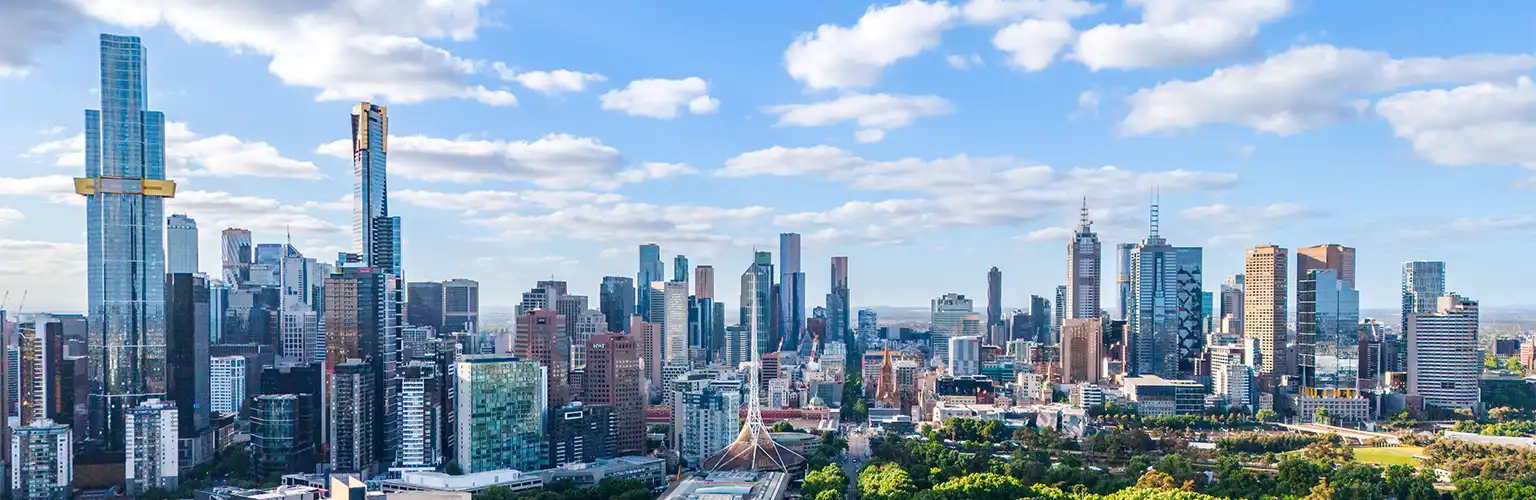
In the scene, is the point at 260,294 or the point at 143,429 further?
the point at 260,294

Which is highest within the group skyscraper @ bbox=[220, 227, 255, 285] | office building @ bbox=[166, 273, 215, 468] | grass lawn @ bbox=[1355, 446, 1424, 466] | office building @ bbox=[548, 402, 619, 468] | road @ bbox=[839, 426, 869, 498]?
skyscraper @ bbox=[220, 227, 255, 285]

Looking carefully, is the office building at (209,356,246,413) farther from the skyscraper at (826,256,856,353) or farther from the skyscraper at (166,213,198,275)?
the skyscraper at (826,256,856,353)

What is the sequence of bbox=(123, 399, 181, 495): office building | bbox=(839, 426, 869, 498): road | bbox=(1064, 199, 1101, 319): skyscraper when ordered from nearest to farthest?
1. bbox=(123, 399, 181, 495): office building
2. bbox=(839, 426, 869, 498): road
3. bbox=(1064, 199, 1101, 319): skyscraper

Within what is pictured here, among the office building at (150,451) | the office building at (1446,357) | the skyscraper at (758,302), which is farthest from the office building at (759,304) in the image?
the office building at (150,451)

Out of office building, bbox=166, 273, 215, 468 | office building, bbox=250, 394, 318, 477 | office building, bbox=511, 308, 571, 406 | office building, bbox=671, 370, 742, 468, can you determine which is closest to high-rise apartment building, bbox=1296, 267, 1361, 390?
office building, bbox=671, 370, 742, 468

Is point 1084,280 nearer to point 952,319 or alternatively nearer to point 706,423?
point 952,319

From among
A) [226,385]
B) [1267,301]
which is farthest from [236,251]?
[1267,301]

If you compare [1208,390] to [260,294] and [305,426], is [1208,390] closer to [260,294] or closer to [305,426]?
[305,426]

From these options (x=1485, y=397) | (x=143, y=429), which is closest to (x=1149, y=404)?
(x=1485, y=397)
